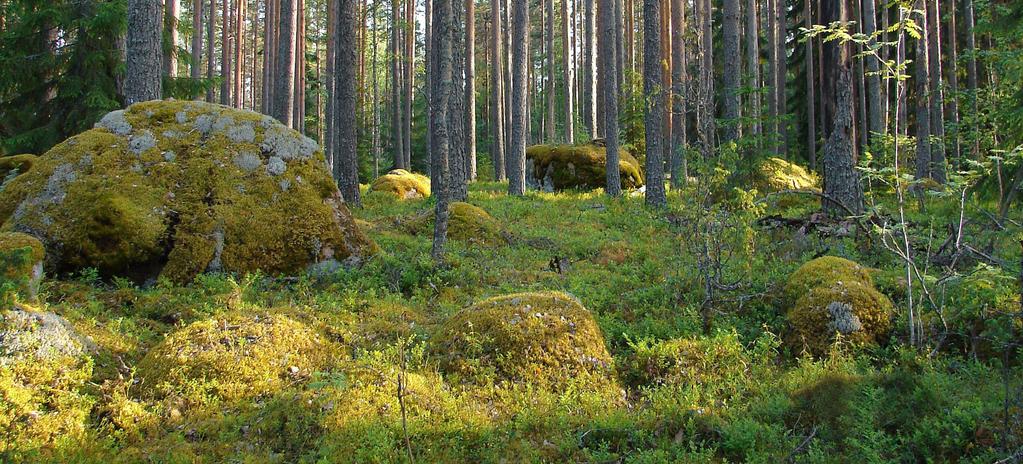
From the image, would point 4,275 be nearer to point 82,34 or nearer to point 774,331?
point 774,331

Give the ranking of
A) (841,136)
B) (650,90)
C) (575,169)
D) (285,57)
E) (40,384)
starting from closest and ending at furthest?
1. (40,384)
2. (841,136)
3. (650,90)
4. (285,57)
5. (575,169)

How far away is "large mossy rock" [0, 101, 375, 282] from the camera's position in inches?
251

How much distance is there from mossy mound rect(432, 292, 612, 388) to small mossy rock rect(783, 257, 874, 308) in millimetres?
2175

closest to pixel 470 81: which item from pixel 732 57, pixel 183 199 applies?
pixel 732 57

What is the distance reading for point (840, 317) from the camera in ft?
17.6

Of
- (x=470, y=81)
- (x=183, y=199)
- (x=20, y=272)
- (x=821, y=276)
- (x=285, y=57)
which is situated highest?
(x=470, y=81)

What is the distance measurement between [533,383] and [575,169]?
575 inches

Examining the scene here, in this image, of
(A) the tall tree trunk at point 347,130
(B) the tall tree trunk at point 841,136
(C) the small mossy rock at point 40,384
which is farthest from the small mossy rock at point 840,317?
(A) the tall tree trunk at point 347,130

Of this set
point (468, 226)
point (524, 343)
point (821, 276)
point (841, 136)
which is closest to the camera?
point (524, 343)

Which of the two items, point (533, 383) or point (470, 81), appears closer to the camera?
point (533, 383)

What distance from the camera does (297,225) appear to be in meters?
7.36

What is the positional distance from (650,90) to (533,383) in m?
10.7

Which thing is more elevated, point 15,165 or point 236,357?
point 15,165

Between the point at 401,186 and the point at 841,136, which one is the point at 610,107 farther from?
the point at 841,136
